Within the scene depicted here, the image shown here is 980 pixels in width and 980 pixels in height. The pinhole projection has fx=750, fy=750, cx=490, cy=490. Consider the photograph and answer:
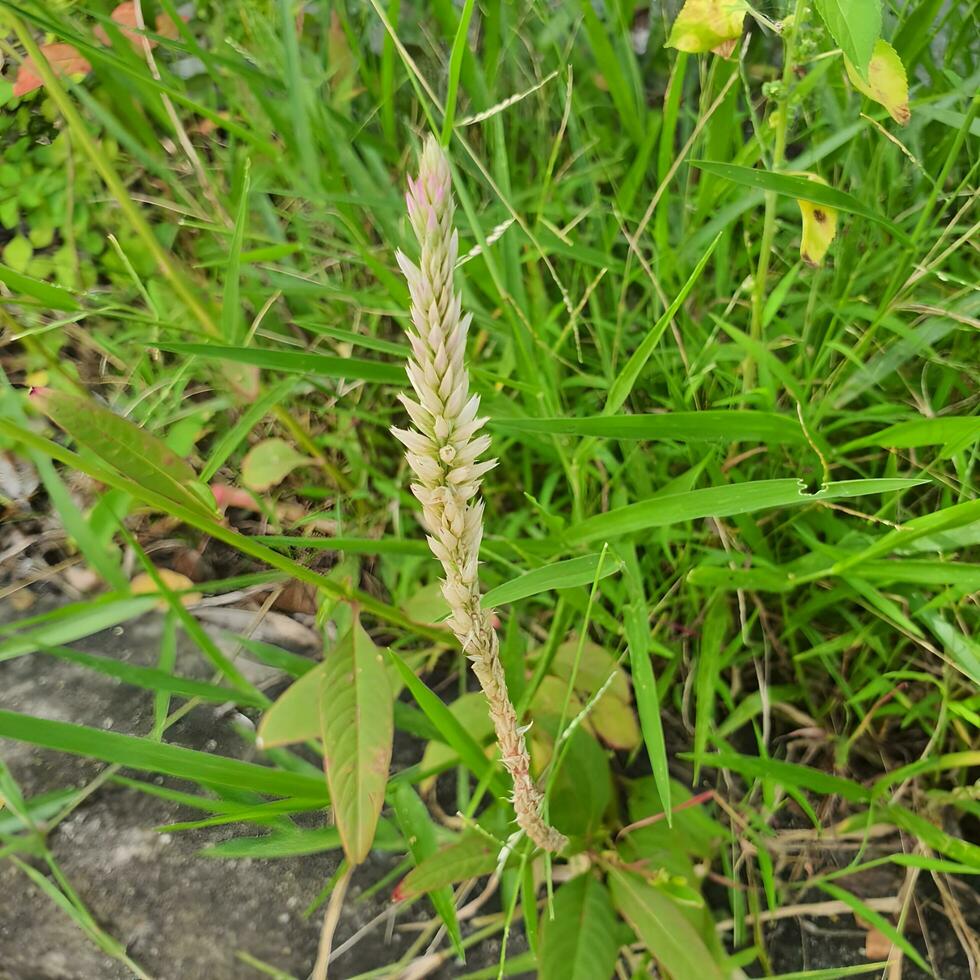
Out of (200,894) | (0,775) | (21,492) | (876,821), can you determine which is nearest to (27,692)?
(0,775)

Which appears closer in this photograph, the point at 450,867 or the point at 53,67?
the point at 450,867

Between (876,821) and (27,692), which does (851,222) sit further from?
(27,692)

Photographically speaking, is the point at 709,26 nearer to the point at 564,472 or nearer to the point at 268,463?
the point at 564,472

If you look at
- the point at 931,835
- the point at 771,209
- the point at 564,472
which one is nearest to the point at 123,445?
the point at 564,472

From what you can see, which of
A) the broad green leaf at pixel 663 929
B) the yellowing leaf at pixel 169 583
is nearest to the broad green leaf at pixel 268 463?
the yellowing leaf at pixel 169 583

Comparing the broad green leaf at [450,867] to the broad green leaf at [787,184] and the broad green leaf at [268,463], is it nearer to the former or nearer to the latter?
the broad green leaf at [268,463]

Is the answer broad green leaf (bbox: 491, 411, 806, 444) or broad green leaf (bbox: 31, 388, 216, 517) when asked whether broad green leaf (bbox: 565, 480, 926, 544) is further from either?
broad green leaf (bbox: 31, 388, 216, 517)
